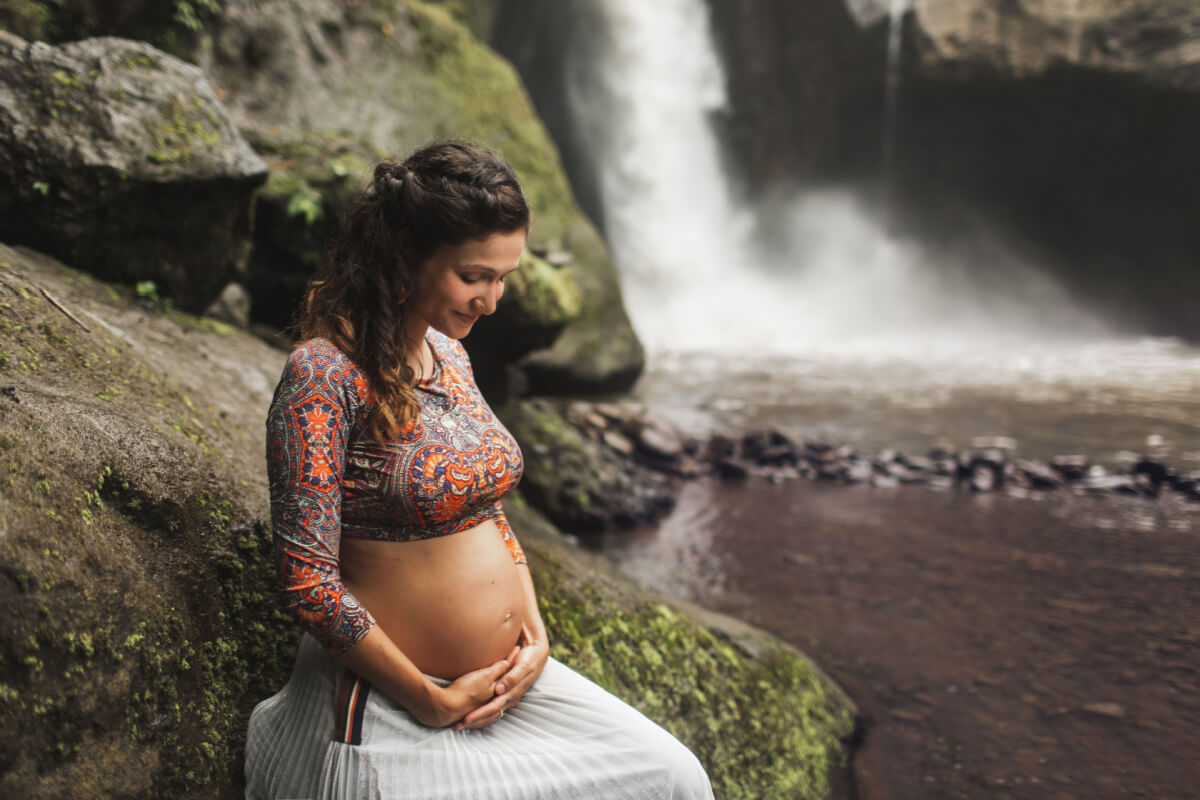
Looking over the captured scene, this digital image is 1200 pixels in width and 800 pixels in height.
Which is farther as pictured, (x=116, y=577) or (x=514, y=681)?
(x=514, y=681)

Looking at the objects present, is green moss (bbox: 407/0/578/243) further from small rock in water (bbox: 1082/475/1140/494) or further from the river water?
small rock in water (bbox: 1082/475/1140/494)

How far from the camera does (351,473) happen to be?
1.60m

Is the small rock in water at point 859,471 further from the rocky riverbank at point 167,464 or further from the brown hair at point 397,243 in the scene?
the brown hair at point 397,243

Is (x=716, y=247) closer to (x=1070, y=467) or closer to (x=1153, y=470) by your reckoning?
(x=1070, y=467)

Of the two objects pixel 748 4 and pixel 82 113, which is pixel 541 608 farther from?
pixel 748 4

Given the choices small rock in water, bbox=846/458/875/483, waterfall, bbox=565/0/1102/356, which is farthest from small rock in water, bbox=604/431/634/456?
waterfall, bbox=565/0/1102/356

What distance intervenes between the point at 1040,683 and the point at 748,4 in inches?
742

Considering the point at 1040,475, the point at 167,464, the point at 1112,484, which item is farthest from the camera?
the point at 1040,475

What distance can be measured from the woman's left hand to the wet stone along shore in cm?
390

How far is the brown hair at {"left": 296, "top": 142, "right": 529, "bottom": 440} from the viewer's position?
1612 millimetres

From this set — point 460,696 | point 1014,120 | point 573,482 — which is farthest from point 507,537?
point 1014,120

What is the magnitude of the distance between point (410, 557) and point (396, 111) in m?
7.67

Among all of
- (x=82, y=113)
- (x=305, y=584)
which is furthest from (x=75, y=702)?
(x=82, y=113)

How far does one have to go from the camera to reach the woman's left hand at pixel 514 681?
1.64 m
